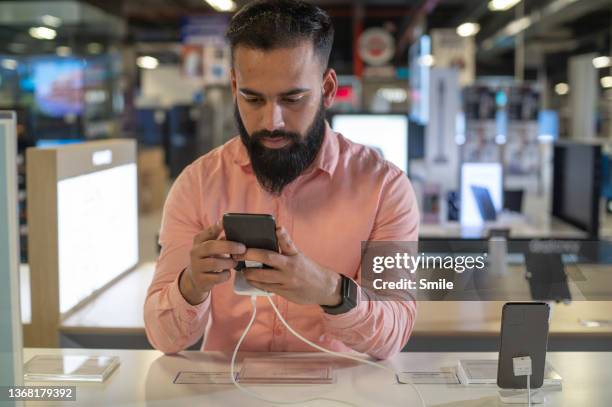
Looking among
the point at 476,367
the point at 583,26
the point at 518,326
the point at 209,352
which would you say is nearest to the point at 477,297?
the point at 518,326

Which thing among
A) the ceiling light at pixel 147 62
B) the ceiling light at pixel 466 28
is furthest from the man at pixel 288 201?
the ceiling light at pixel 147 62

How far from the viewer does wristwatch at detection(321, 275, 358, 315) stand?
57.9 inches

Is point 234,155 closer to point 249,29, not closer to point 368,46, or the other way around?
point 249,29

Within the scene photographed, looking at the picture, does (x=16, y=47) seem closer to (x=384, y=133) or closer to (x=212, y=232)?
(x=384, y=133)

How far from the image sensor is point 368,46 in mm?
15797

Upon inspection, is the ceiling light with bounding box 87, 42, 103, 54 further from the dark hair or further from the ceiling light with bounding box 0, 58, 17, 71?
the dark hair

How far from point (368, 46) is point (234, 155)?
14.4 m

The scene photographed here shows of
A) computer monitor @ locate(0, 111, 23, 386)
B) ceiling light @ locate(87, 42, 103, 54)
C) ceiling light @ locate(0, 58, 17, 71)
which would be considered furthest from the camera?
ceiling light @ locate(87, 42, 103, 54)

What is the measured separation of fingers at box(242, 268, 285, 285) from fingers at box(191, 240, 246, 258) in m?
0.05

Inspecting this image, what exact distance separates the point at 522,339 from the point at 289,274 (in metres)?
0.48

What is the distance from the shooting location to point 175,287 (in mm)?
→ 1607

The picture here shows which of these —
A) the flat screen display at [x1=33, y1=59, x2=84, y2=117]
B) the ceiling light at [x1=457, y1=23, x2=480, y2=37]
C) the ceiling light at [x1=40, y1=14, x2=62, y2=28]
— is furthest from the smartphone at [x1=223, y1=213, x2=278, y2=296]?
the ceiling light at [x1=457, y1=23, x2=480, y2=37]

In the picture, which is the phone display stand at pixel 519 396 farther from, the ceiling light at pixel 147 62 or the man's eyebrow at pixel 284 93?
the ceiling light at pixel 147 62

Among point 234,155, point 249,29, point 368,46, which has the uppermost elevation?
point 368,46
